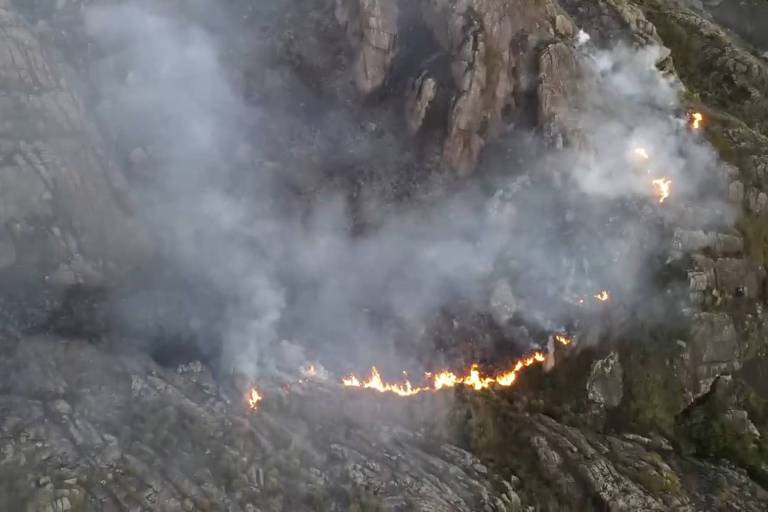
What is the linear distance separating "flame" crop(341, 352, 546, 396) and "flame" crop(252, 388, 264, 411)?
4.73 meters

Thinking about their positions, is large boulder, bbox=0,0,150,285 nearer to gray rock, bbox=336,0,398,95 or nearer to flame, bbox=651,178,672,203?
gray rock, bbox=336,0,398,95

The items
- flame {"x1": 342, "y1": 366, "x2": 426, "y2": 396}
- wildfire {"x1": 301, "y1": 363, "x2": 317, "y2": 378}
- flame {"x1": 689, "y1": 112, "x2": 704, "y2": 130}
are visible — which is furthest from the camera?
flame {"x1": 689, "y1": 112, "x2": 704, "y2": 130}

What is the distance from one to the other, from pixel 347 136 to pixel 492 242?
12.0 m

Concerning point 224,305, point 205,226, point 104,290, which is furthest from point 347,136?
point 104,290

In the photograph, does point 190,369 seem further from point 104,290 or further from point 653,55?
point 653,55

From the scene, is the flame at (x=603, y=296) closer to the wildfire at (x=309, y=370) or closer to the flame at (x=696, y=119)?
the flame at (x=696, y=119)

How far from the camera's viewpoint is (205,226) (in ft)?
134

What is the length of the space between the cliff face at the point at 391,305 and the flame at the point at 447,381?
842mm

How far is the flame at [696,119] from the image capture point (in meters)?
47.8

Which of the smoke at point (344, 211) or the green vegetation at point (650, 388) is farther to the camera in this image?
the green vegetation at point (650, 388)

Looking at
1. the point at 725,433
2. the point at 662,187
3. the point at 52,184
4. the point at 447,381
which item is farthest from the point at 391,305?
the point at 725,433

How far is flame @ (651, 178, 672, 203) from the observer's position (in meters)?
44.2

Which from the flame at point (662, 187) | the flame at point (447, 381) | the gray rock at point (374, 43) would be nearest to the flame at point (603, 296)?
the flame at point (447, 381)

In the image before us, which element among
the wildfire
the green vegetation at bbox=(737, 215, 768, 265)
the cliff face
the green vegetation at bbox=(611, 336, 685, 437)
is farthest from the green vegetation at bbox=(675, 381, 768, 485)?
the wildfire
